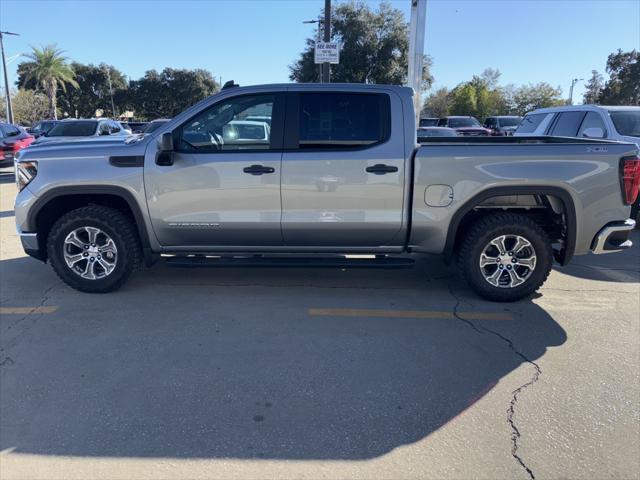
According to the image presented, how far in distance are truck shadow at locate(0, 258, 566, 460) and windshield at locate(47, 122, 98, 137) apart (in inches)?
426

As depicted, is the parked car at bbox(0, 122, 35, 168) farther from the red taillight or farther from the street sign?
the red taillight

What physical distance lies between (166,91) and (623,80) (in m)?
48.5

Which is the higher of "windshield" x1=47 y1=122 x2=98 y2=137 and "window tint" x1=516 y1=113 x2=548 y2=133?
"window tint" x1=516 y1=113 x2=548 y2=133

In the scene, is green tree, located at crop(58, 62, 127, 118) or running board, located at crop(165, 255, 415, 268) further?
green tree, located at crop(58, 62, 127, 118)

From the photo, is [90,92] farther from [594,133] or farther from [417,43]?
[594,133]

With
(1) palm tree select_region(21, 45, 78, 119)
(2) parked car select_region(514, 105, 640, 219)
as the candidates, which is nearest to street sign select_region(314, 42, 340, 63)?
(2) parked car select_region(514, 105, 640, 219)

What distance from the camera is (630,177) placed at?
454 centimetres

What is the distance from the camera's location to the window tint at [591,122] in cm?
896

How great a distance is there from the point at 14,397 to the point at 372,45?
32.3 m

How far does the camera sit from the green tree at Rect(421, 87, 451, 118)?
6322 cm

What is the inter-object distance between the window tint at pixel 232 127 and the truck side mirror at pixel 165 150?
0.14 metres

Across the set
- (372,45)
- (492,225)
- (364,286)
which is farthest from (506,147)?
(372,45)

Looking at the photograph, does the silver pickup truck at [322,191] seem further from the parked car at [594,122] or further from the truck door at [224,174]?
the parked car at [594,122]

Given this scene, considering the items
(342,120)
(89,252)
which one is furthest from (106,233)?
(342,120)
